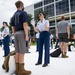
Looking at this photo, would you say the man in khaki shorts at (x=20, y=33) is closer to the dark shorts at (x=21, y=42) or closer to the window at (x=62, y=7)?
the dark shorts at (x=21, y=42)

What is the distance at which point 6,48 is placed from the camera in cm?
1003

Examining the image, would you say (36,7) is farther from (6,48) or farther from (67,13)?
(6,48)

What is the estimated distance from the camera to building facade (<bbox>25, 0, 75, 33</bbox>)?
5612 cm

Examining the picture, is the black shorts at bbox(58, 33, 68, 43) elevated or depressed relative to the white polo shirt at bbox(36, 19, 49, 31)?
depressed

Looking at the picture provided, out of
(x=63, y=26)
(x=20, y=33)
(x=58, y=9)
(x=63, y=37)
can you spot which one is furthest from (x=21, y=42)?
(x=58, y=9)

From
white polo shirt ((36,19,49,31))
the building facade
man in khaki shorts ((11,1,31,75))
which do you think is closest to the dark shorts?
man in khaki shorts ((11,1,31,75))

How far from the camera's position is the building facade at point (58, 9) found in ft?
184

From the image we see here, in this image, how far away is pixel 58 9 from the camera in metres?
61.2

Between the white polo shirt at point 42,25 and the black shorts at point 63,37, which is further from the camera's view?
the black shorts at point 63,37

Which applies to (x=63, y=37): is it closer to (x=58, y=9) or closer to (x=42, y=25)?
(x=42, y=25)

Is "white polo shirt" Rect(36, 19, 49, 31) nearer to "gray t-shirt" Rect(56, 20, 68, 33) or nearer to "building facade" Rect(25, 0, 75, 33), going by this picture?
"gray t-shirt" Rect(56, 20, 68, 33)

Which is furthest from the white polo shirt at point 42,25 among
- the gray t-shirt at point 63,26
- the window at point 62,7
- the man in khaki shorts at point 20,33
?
the window at point 62,7

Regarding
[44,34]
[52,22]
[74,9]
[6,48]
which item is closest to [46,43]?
[44,34]

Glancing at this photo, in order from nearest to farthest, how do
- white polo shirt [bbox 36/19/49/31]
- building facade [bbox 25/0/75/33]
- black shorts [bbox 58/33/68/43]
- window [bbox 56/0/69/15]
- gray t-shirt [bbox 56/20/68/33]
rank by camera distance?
1. white polo shirt [bbox 36/19/49/31]
2. gray t-shirt [bbox 56/20/68/33]
3. black shorts [bbox 58/33/68/43]
4. building facade [bbox 25/0/75/33]
5. window [bbox 56/0/69/15]
